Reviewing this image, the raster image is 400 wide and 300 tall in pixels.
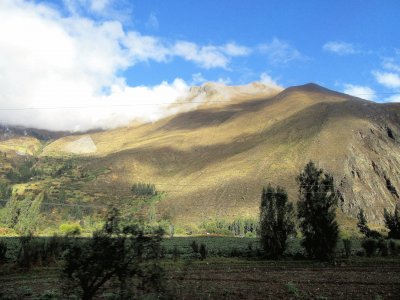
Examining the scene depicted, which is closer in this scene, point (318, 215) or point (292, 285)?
point (292, 285)

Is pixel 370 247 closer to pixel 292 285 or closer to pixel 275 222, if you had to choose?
pixel 275 222

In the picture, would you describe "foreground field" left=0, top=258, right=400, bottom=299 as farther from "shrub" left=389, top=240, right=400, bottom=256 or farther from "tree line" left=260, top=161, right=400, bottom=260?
"shrub" left=389, top=240, right=400, bottom=256

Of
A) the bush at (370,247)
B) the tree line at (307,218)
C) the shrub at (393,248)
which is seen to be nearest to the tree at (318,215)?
the tree line at (307,218)

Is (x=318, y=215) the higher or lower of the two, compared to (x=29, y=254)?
higher

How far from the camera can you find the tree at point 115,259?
11336 mm

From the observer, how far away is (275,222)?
46094 millimetres

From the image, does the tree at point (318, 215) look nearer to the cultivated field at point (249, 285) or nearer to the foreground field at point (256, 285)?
the cultivated field at point (249, 285)

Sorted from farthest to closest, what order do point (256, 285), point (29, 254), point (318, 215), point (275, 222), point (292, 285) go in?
point (275, 222) → point (318, 215) → point (29, 254) → point (256, 285) → point (292, 285)

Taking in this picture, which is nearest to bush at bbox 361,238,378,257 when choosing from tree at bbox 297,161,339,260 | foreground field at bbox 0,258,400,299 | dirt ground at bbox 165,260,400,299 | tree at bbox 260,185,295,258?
tree at bbox 297,161,339,260

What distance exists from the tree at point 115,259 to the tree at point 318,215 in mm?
33617

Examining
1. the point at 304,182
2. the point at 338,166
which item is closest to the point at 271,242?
the point at 304,182

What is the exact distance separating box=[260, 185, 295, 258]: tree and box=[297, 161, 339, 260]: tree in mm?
1785

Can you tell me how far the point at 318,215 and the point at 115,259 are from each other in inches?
1421

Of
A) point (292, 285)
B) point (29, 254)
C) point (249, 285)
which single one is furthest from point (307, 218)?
point (29, 254)
